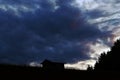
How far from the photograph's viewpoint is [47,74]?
24.4 m

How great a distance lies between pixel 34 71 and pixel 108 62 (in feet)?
128

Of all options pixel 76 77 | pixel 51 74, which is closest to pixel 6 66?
pixel 51 74

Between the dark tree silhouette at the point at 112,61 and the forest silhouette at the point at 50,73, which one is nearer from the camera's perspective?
the forest silhouette at the point at 50,73

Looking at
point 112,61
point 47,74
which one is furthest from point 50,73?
point 112,61

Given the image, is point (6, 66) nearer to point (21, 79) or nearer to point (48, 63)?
point (21, 79)

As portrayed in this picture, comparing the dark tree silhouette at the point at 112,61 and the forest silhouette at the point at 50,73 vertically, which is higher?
the dark tree silhouette at the point at 112,61

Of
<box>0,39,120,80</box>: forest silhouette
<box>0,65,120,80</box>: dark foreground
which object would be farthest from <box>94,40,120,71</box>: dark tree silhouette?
<box>0,39,120,80</box>: forest silhouette

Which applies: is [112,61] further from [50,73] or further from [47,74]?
[47,74]

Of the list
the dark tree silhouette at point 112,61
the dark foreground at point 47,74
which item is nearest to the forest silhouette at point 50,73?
the dark foreground at point 47,74

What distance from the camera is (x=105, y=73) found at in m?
28.8

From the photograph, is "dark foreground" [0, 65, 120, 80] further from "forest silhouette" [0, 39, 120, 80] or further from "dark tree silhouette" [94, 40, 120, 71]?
"dark tree silhouette" [94, 40, 120, 71]

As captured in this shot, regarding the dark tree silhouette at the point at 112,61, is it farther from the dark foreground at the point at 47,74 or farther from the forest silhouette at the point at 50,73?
the forest silhouette at the point at 50,73

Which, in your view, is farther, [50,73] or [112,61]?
[112,61]

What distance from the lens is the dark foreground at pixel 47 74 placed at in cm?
2178
